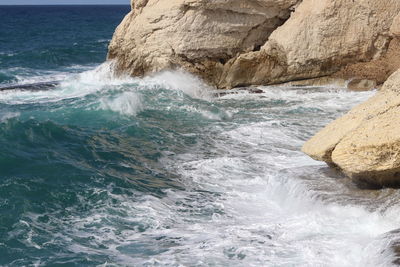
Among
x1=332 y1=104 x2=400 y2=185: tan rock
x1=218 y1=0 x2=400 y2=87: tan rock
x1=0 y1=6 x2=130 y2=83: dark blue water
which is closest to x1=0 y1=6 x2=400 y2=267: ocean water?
x1=332 y1=104 x2=400 y2=185: tan rock

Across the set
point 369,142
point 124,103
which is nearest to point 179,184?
point 369,142

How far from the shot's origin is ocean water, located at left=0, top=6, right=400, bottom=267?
7.16 m

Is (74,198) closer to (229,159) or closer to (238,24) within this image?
(229,159)

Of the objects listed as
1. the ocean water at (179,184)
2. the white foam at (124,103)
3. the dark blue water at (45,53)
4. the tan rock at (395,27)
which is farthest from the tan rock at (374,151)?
the dark blue water at (45,53)

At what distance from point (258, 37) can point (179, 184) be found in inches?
318

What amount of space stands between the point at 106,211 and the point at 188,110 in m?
6.60

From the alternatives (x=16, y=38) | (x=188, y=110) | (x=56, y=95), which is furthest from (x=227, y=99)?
(x=16, y=38)

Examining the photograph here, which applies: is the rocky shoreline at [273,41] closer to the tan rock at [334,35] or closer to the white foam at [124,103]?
the tan rock at [334,35]

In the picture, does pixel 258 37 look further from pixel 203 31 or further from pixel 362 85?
pixel 362 85

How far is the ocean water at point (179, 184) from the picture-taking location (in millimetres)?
7160

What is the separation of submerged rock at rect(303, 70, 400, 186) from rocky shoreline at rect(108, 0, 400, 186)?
776 centimetres

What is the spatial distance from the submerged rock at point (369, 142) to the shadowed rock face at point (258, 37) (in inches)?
306

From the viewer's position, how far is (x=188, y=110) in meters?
14.9

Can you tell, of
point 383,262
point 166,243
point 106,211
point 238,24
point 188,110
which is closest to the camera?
point 383,262
